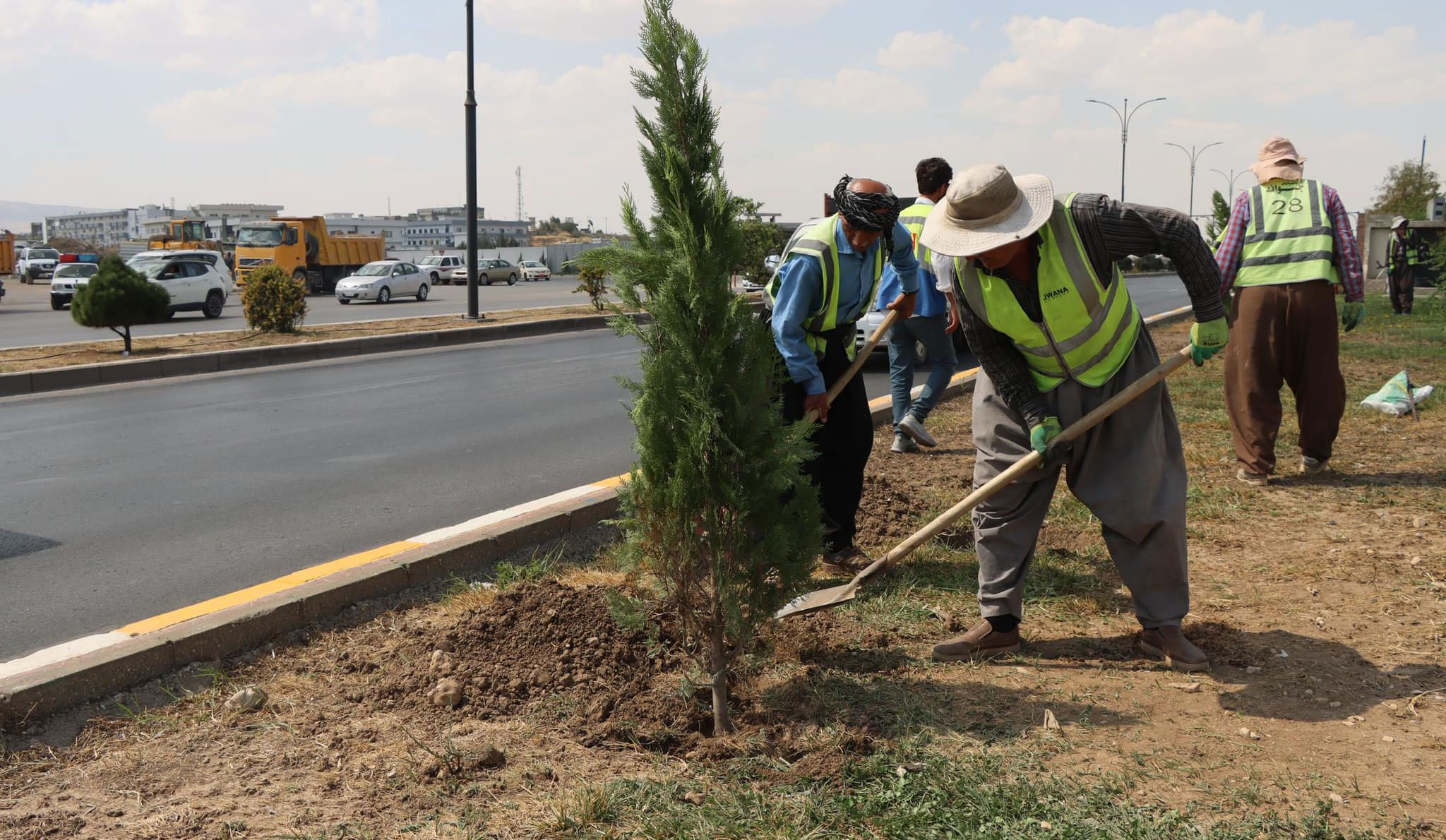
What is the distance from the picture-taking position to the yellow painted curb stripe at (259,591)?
407 cm

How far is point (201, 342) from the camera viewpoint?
53.4ft

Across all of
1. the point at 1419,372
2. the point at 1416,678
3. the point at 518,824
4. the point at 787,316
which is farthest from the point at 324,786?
the point at 1419,372

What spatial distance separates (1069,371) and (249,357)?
1316 cm

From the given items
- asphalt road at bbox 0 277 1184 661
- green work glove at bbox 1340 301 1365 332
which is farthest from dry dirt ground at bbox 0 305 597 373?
green work glove at bbox 1340 301 1365 332

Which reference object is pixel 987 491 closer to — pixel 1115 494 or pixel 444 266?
pixel 1115 494

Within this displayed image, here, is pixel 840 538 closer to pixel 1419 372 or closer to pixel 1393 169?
pixel 1419 372

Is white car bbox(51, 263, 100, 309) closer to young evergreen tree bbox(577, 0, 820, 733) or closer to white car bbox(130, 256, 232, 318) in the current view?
white car bbox(130, 256, 232, 318)

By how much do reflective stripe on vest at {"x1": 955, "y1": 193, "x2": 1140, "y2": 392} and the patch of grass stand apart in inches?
53.2

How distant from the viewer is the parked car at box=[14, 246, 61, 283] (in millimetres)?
45500

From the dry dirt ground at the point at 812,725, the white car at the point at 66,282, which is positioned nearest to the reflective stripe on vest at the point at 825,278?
the dry dirt ground at the point at 812,725

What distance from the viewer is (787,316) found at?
446 centimetres

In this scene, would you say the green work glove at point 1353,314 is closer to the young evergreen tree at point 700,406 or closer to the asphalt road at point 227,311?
the young evergreen tree at point 700,406

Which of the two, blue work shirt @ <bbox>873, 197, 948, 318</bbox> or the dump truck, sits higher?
the dump truck

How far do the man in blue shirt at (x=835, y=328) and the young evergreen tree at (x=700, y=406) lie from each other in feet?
3.35
